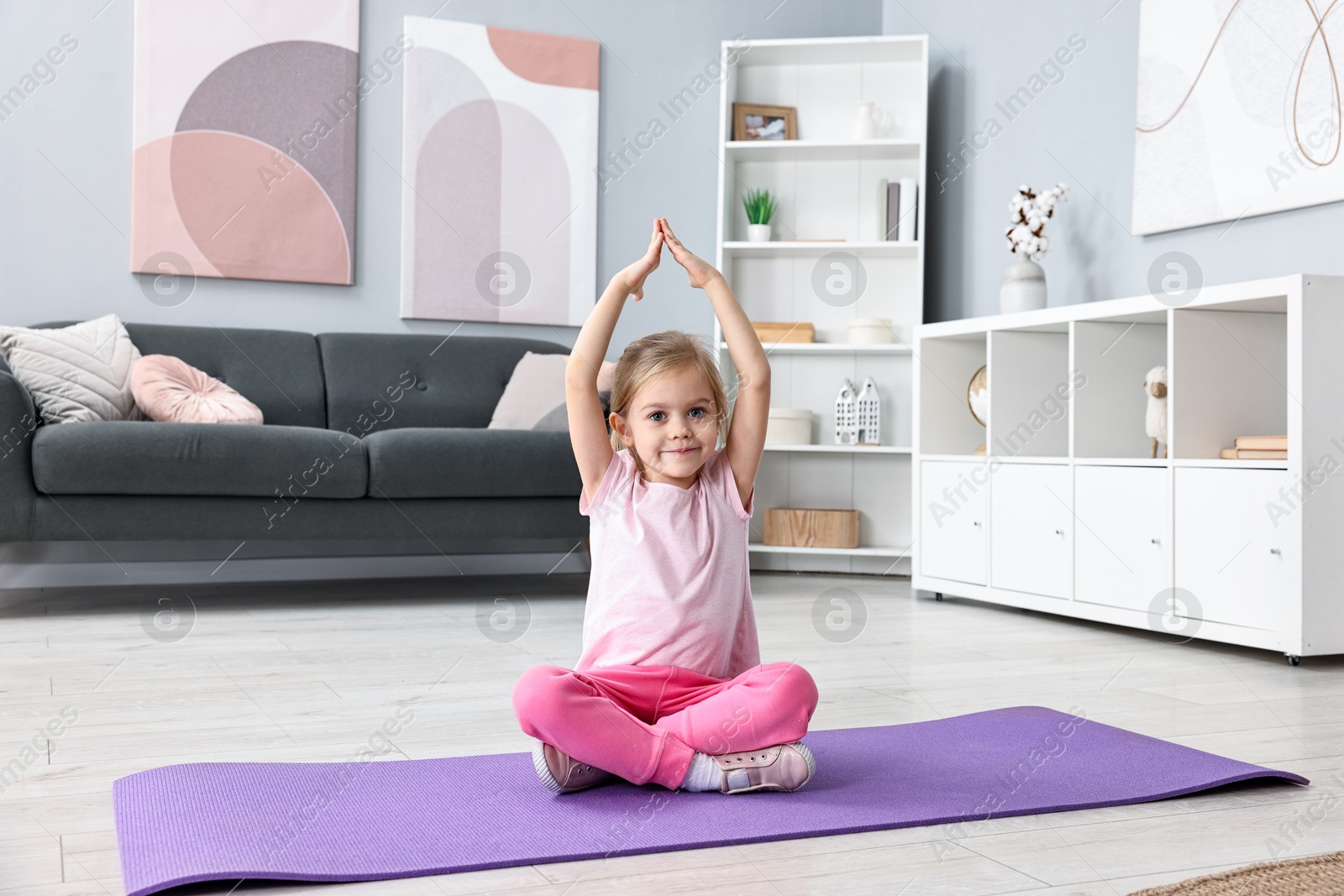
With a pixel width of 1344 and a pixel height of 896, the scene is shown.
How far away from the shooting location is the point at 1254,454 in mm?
2301

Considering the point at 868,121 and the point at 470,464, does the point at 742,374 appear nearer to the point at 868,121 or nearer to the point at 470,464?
the point at 470,464

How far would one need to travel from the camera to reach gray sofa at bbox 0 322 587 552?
2537 millimetres

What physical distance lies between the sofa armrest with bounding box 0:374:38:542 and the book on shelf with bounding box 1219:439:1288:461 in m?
2.61

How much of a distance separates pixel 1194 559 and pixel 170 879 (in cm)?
211

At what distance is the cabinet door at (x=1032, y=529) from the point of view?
9.05ft

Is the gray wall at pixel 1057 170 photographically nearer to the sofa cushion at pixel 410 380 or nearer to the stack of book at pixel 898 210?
the stack of book at pixel 898 210

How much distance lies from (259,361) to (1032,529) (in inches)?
87.3

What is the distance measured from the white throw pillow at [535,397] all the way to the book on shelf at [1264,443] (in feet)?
5.26

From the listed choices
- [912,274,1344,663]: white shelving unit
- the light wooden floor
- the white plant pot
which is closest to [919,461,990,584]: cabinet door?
[912,274,1344,663]: white shelving unit

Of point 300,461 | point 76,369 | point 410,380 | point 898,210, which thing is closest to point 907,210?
point 898,210

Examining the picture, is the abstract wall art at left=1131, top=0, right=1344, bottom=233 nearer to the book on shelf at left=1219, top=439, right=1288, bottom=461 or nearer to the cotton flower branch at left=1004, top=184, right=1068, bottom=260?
the cotton flower branch at left=1004, top=184, right=1068, bottom=260

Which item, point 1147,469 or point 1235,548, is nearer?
point 1235,548

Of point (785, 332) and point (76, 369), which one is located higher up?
point (785, 332)

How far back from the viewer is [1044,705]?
1.81 meters
